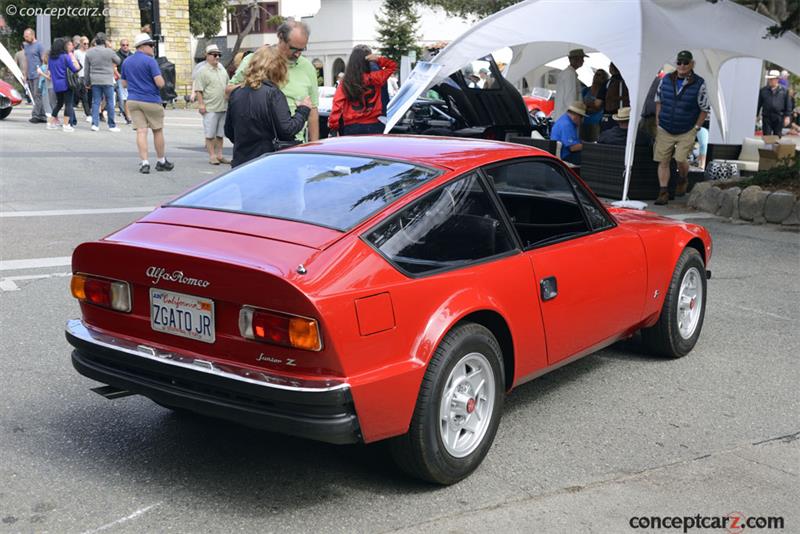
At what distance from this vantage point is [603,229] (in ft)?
16.6

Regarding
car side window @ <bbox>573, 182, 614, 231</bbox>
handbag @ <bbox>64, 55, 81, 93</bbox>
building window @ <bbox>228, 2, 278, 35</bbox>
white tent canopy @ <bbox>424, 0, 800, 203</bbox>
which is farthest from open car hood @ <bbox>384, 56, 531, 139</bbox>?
building window @ <bbox>228, 2, 278, 35</bbox>

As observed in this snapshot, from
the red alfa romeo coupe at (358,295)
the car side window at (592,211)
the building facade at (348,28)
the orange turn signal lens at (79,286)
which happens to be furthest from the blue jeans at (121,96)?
the building facade at (348,28)

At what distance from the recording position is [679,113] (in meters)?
12.1

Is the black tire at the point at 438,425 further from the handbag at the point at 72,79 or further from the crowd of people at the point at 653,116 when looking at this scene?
the handbag at the point at 72,79

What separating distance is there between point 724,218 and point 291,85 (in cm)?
610

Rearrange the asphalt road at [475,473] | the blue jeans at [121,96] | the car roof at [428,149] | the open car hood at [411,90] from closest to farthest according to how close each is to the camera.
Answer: the asphalt road at [475,473], the car roof at [428,149], the open car hood at [411,90], the blue jeans at [121,96]

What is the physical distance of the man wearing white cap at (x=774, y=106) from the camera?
21125mm

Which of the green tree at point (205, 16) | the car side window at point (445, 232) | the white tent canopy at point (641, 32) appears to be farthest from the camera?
the green tree at point (205, 16)

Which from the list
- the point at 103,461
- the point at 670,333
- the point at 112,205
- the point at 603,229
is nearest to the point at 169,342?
the point at 103,461

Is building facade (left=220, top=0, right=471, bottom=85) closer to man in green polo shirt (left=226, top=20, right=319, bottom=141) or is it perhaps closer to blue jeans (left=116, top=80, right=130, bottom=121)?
blue jeans (left=116, top=80, right=130, bottom=121)

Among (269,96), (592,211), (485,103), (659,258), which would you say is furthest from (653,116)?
(592,211)

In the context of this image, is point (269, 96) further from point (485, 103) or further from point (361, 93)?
point (485, 103)

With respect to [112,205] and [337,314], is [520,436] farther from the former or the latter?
[112,205]

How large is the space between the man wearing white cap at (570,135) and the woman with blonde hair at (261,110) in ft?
20.9
